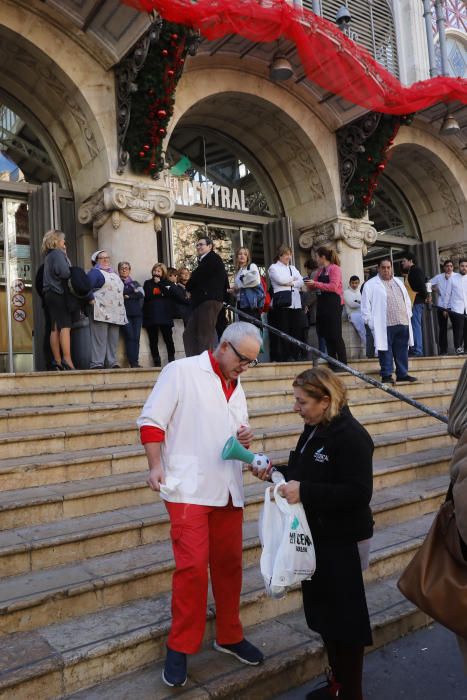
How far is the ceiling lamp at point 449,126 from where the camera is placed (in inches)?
471

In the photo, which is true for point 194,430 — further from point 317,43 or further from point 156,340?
point 317,43

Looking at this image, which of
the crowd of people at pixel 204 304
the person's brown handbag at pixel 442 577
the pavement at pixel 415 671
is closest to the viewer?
the person's brown handbag at pixel 442 577

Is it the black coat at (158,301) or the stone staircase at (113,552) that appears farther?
the black coat at (158,301)

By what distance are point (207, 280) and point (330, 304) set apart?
2037mm

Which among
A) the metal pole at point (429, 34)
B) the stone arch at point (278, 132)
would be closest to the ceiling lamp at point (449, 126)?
the metal pole at point (429, 34)

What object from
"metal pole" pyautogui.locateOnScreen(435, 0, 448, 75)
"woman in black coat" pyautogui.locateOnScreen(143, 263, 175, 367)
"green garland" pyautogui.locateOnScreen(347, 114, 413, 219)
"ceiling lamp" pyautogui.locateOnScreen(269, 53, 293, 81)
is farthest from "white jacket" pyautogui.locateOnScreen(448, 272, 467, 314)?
"woman in black coat" pyautogui.locateOnScreen(143, 263, 175, 367)

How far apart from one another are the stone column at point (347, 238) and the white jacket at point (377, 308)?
10.8 feet

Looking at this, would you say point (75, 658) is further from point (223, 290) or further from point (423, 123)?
point (423, 123)

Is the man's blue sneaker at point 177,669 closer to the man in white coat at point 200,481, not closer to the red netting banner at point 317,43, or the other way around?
the man in white coat at point 200,481

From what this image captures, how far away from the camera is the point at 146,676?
2.78 m

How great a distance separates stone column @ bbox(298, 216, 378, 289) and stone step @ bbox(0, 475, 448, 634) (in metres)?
7.53

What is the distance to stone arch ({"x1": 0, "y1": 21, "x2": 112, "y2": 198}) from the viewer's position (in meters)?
8.34

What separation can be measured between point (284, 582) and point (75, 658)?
3.55 ft

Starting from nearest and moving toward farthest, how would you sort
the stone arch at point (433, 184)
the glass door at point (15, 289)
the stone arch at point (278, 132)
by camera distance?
the glass door at point (15, 289), the stone arch at point (278, 132), the stone arch at point (433, 184)
